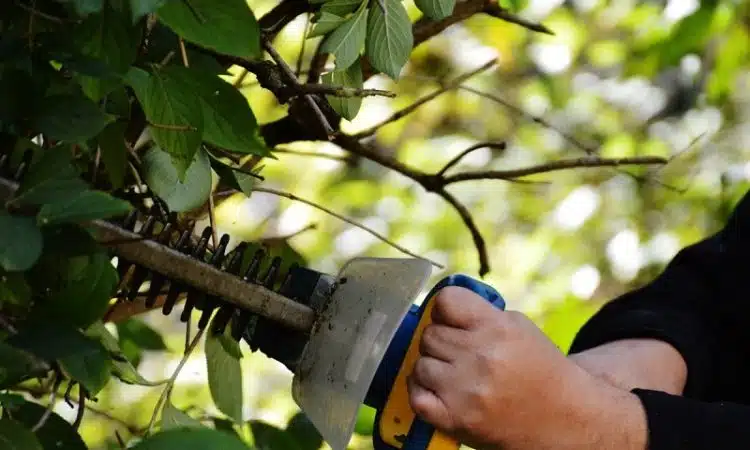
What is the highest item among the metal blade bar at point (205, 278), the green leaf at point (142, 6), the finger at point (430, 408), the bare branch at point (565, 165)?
the bare branch at point (565, 165)

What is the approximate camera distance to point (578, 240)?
252 centimetres

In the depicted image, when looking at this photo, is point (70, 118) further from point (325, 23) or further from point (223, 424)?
point (223, 424)

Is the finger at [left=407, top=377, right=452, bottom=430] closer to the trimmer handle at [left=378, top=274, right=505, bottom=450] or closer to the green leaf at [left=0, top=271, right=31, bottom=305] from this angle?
the trimmer handle at [left=378, top=274, right=505, bottom=450]

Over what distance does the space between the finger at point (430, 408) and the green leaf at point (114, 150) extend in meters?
0.22

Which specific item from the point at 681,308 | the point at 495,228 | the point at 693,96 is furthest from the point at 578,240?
the point at 681,308

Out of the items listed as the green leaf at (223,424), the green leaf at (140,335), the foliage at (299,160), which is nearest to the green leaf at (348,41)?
the foliage at (299,160)

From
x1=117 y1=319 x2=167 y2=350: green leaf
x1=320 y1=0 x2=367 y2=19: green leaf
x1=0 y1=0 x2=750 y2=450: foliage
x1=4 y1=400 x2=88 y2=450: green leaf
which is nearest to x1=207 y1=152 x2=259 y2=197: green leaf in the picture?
x1=0 y1=0 x2=750 y2=450: foliage

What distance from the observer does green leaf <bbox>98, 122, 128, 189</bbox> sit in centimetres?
59

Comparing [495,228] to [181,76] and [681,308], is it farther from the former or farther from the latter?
[181,76]

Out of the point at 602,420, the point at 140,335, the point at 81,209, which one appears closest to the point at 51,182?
the point at 81,209

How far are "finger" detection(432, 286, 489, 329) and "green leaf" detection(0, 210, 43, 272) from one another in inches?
12.7

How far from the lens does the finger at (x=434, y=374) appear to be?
2.31 feet

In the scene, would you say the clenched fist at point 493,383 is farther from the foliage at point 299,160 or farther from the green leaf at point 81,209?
the green leaf at point 81,209

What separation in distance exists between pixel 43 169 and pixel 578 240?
2111 mm
